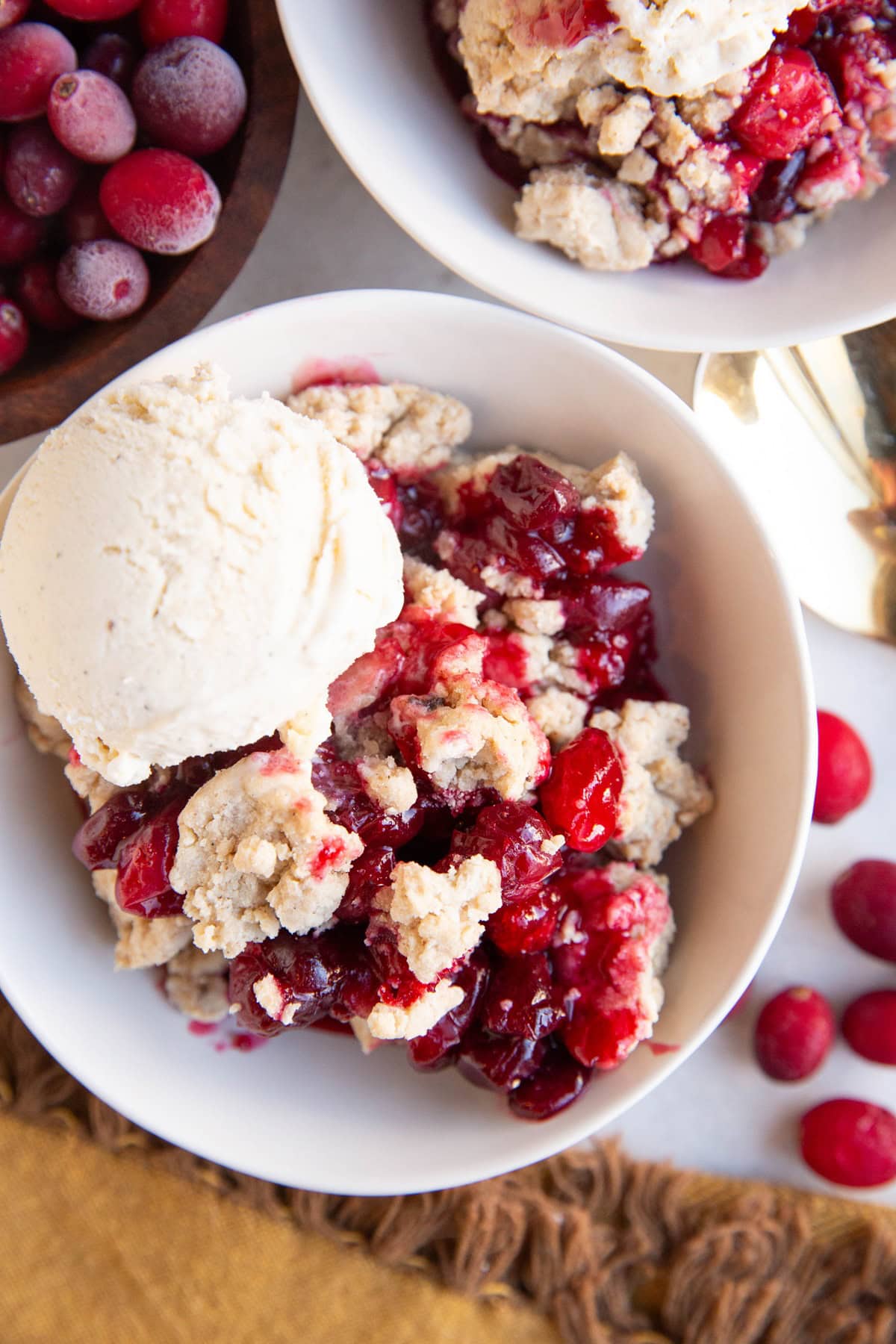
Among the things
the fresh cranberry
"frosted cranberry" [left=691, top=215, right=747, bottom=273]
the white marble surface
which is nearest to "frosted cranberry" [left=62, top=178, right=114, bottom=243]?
"frosted cranberry" [left=691, top=215, right=747, bottom=273]

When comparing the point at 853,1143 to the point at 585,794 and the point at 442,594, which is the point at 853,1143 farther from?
the point at 442,594

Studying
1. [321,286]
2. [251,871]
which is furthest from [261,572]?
[321,286]

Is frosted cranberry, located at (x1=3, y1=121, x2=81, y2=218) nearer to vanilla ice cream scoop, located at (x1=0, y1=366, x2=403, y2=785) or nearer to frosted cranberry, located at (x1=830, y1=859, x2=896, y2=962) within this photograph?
vanilla ice cream scoop, located at (x1=0, y1=366, x2=403, y2=785)

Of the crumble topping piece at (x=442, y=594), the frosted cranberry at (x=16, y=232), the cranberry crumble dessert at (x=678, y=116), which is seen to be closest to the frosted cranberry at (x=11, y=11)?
the frosted cranberry at (x=16, y=232)

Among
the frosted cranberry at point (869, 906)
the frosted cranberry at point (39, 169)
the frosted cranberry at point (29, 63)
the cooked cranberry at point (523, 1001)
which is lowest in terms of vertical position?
the frosted cranberry at point (869, 906)

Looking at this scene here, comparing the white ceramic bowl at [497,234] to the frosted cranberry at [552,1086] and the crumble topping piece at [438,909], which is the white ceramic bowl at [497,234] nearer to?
the crumble topping piece at [438,909]
